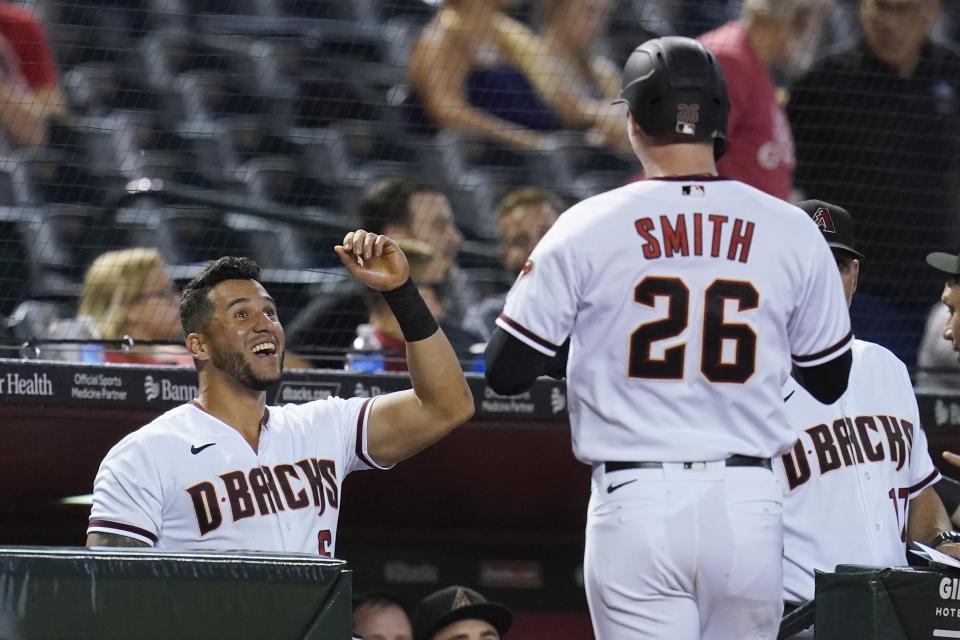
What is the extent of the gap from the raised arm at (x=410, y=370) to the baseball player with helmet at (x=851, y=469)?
70 cm

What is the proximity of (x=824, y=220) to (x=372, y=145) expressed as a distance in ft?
10.8

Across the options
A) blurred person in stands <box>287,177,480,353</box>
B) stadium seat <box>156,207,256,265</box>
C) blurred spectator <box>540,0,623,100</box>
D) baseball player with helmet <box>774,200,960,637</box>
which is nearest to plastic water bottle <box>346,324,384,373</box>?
blurred person in stands <box>287,177,480,353</box>

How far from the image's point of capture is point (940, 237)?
5.54m

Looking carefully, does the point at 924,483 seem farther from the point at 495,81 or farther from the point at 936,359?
the point at 495,81

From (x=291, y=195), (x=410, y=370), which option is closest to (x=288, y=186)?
(x=291, y=195)

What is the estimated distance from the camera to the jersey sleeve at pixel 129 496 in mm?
3197

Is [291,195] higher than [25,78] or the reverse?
the reverse

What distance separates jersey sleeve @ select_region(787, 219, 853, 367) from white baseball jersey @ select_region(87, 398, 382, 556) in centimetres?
112

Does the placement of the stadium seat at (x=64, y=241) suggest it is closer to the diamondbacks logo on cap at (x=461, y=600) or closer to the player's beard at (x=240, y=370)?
the diamondbacks logo on cap at (x=461, y=600)

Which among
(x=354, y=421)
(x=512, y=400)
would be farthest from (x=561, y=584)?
(x=354, y=421)

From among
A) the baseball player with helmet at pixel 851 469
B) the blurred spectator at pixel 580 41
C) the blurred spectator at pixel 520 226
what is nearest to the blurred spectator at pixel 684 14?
the blurred spectator at pixel 580 41

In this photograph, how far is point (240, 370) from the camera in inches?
135

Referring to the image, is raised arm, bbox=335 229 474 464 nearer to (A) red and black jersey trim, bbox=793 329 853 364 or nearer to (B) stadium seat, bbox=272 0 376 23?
(A) red and black jersey trim, bbox=793 329 853 364

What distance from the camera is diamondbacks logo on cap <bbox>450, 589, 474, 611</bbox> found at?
15.1ft
